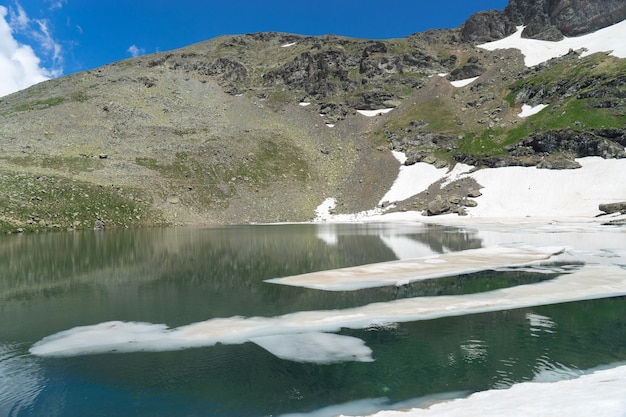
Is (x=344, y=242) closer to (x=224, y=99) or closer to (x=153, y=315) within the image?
(x=153, y=315)

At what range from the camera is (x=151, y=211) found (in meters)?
66.9

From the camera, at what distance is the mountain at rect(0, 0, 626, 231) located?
70.6 meters

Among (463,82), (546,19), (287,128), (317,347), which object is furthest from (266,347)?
(546,19)

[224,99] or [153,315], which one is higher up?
[224,99]

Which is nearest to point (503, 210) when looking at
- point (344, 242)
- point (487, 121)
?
point (487, 121)

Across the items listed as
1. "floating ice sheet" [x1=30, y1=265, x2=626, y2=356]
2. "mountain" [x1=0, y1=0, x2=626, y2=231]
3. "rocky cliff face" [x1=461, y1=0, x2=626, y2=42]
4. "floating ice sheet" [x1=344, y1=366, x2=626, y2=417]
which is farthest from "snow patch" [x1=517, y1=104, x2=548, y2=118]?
"floating ice sheet" [x1=344, y1=366, x2=626, y2=417]

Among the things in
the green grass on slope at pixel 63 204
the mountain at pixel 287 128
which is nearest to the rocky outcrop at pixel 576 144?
the mountain at pixel 287 128

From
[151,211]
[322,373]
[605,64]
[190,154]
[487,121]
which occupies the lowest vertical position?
[322,373]

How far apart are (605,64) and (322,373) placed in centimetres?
12757

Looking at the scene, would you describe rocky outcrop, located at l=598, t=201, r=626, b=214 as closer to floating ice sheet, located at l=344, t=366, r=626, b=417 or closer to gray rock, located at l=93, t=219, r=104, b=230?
floating ice sheet, located at l=344, t=366, r=626, b=417

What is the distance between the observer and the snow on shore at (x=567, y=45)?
11787 cm

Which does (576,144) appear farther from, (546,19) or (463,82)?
(546,19)

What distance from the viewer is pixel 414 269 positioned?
23938 millimetres

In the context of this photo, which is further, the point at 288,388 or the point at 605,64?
the point at 605,64
